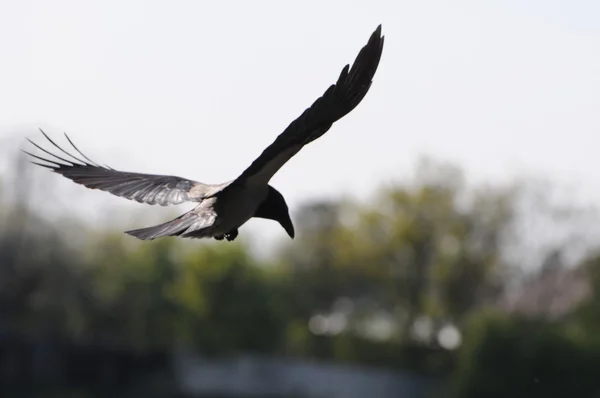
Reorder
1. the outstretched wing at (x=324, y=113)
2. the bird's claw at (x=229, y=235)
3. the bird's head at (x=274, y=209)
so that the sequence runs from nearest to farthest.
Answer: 1. the outstretched wing at (x=324, y=113)
2. the bird's claw at (x=229, y=235)
3. the bird's head at (x=274, y=209)

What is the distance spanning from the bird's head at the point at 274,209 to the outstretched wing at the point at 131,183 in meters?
0.58

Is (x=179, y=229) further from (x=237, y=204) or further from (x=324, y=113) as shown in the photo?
(x=324, y=113)

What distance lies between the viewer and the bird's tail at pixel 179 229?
384 inches

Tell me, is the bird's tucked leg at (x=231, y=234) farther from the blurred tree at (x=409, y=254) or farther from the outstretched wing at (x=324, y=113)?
the blurred tree at (x=409, y=254)

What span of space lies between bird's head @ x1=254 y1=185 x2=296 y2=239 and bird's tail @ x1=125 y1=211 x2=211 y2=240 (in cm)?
54

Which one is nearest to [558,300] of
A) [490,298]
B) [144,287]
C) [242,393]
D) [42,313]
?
[490,298]

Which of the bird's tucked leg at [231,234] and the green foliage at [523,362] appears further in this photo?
the green foliage at [523,362]

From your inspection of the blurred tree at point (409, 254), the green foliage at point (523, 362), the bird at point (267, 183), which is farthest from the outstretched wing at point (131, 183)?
the blurred tree at point (409, 254)

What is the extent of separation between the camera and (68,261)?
165 ft

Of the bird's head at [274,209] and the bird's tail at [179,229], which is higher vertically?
the bird's head at [274,209]

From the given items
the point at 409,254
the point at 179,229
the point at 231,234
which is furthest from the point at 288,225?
the point at 409,254

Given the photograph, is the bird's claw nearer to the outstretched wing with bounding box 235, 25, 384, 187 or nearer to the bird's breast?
the bird's breast

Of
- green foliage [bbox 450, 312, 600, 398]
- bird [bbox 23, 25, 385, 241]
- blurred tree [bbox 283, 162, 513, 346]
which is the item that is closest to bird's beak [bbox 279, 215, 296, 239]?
bird [bbox 23, 25, 385, 241]

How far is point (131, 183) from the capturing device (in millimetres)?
11469
